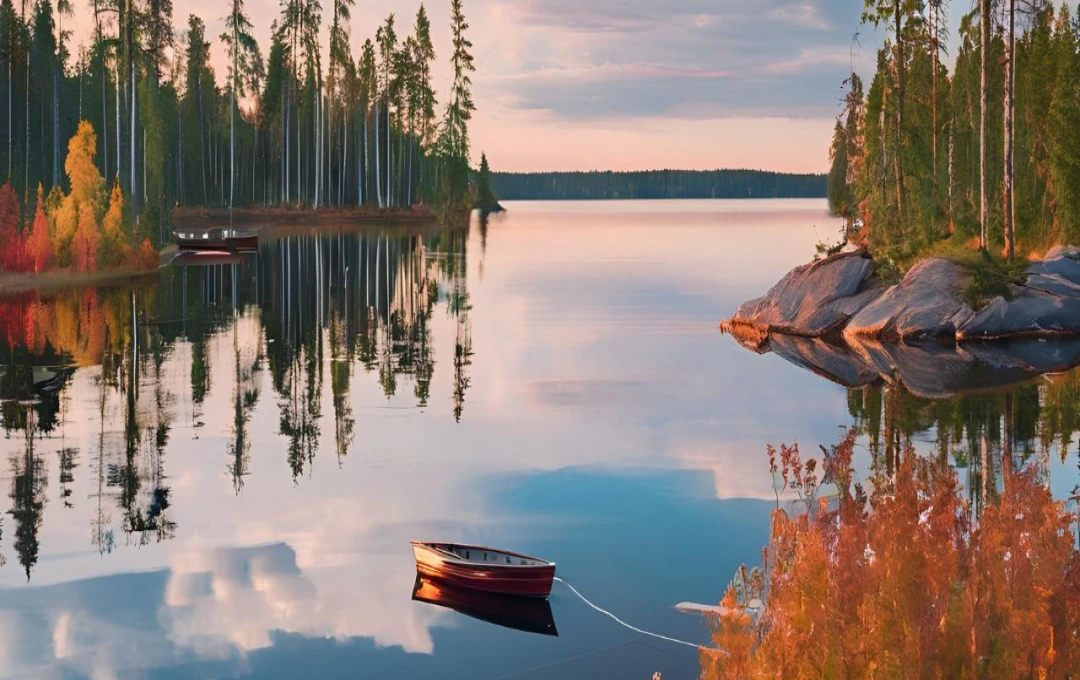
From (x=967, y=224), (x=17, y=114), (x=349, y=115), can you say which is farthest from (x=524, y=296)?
(x=349, y=115)

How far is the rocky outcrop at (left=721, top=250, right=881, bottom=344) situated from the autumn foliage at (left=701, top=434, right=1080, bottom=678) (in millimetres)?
25871

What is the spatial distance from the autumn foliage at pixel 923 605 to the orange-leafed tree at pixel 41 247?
134 ft

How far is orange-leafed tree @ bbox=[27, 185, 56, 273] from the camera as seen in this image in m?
44.2

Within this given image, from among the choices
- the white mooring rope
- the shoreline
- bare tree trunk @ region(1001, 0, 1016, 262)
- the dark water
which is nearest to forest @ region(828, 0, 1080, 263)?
bare tree trunk @ region(1001, 0, 1016, 262)

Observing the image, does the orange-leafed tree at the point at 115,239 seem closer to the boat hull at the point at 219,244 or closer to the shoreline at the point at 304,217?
the boat hull at the point at 219,244

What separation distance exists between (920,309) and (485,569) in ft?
72.3

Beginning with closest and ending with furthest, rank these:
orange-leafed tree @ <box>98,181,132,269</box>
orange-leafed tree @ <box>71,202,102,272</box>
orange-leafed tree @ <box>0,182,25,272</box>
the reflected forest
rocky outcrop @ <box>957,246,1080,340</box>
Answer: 1. the reflected forest
2. rocky outcrop @ <box>957,246,1080,340</box>
3. orange-leafed tree @ <box>0,182,25,272</box>
4. orange-leafed tree @ <box>71,202,102,272</box>
5. orange-leafed tree @ <box>98,181,132,269</box>

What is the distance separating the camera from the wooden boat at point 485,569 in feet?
39.4

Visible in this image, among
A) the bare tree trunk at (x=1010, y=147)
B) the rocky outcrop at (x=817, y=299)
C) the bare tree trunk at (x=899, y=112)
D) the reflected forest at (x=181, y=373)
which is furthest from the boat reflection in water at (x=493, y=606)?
the bare tree trunk at (x=899, y=112)

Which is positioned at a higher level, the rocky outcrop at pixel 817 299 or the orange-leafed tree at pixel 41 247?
the orange-leafed tree at pixel 41 247

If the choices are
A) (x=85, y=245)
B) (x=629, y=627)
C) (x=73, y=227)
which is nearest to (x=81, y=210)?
(x=73, y=227)

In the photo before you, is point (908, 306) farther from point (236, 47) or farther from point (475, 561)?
point (236, 47)

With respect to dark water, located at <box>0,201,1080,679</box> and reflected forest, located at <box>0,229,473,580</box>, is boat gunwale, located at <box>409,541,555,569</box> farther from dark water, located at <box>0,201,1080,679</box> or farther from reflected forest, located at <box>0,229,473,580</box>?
reflected forest, located at <box>0,229,473,580</box>

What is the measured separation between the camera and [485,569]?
12078mm
